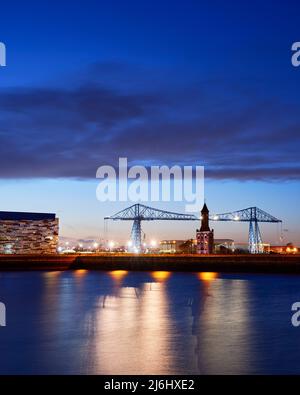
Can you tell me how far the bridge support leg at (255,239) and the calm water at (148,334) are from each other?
95515 mm

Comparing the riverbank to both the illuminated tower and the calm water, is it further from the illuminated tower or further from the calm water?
the calm water

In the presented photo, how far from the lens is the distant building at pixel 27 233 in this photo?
157 metres

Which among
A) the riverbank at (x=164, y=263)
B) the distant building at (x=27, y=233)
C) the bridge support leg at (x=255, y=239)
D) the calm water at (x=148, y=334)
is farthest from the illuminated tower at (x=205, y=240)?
the calm water at (x=148, y=334)

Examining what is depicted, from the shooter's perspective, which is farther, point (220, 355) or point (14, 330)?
point (14, 330)

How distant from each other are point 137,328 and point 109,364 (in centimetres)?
1012

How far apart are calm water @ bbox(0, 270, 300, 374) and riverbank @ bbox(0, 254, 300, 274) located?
151 feet

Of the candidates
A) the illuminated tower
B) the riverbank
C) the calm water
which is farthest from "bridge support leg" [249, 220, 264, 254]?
the calm water

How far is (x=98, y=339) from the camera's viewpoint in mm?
29484

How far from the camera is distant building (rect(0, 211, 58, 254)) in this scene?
157 m

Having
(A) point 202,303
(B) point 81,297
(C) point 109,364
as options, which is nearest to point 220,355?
(C) point 109,364

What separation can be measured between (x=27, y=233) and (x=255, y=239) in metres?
62.0

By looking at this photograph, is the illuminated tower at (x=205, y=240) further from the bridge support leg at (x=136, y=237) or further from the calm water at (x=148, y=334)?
the calm water at (x=148, y=334)

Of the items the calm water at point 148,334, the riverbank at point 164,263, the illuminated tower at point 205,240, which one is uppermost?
the illuminated tower at point 205,240
